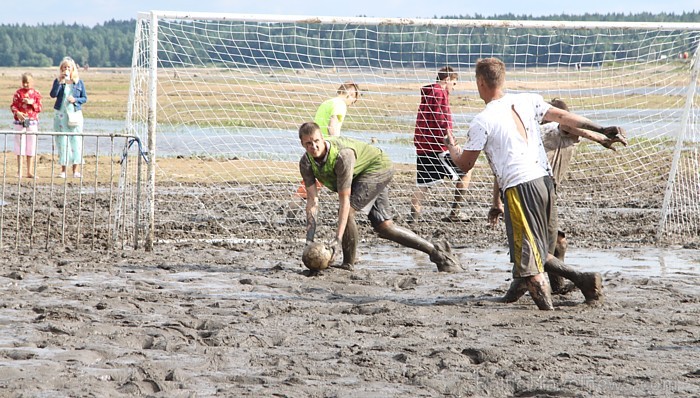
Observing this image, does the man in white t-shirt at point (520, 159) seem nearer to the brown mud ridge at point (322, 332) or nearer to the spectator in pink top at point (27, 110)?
the brown mud ridge at point (322, 332)

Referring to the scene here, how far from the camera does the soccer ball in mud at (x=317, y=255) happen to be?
8578 mm

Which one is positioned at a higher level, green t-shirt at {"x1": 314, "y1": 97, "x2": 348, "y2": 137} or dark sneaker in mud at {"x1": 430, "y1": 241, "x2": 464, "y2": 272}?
green t-shirt at {"x1": 314, "y1": 97, "x2": 348, "y2": 137}

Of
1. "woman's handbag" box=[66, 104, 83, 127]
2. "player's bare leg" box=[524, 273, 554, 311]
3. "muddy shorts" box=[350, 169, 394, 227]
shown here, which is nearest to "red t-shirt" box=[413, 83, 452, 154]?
"muddy shorts" box=[350, 169, 394, 227]

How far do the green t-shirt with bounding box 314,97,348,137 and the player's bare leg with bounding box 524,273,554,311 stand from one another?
411 centimetres

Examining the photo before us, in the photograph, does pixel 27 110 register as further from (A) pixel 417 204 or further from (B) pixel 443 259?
(B) pixel 443 259

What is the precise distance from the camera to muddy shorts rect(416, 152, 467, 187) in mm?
12148

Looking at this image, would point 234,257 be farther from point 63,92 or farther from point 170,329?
point 63,92

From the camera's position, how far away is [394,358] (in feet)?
19.2

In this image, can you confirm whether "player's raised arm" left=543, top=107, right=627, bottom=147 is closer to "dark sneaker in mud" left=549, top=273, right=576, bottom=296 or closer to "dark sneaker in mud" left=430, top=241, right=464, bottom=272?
"dark sneaker in mud" left=549, top=273, right=576, bottom=296

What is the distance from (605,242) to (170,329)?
19.9 ft

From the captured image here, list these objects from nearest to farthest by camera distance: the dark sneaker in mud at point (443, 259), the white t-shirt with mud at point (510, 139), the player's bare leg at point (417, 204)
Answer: the white t-shirt with mud at point (510, 139)
the dark sneaker in mud at point (443, 259)
the player's bare leg at point (417, 204)

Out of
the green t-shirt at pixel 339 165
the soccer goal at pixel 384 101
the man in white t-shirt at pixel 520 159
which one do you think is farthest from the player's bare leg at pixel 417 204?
the man in white t-shirt at pixel 520 159

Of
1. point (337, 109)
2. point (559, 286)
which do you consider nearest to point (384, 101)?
point (337, 109)

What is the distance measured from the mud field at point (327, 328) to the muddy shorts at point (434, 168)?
6.48 ft
